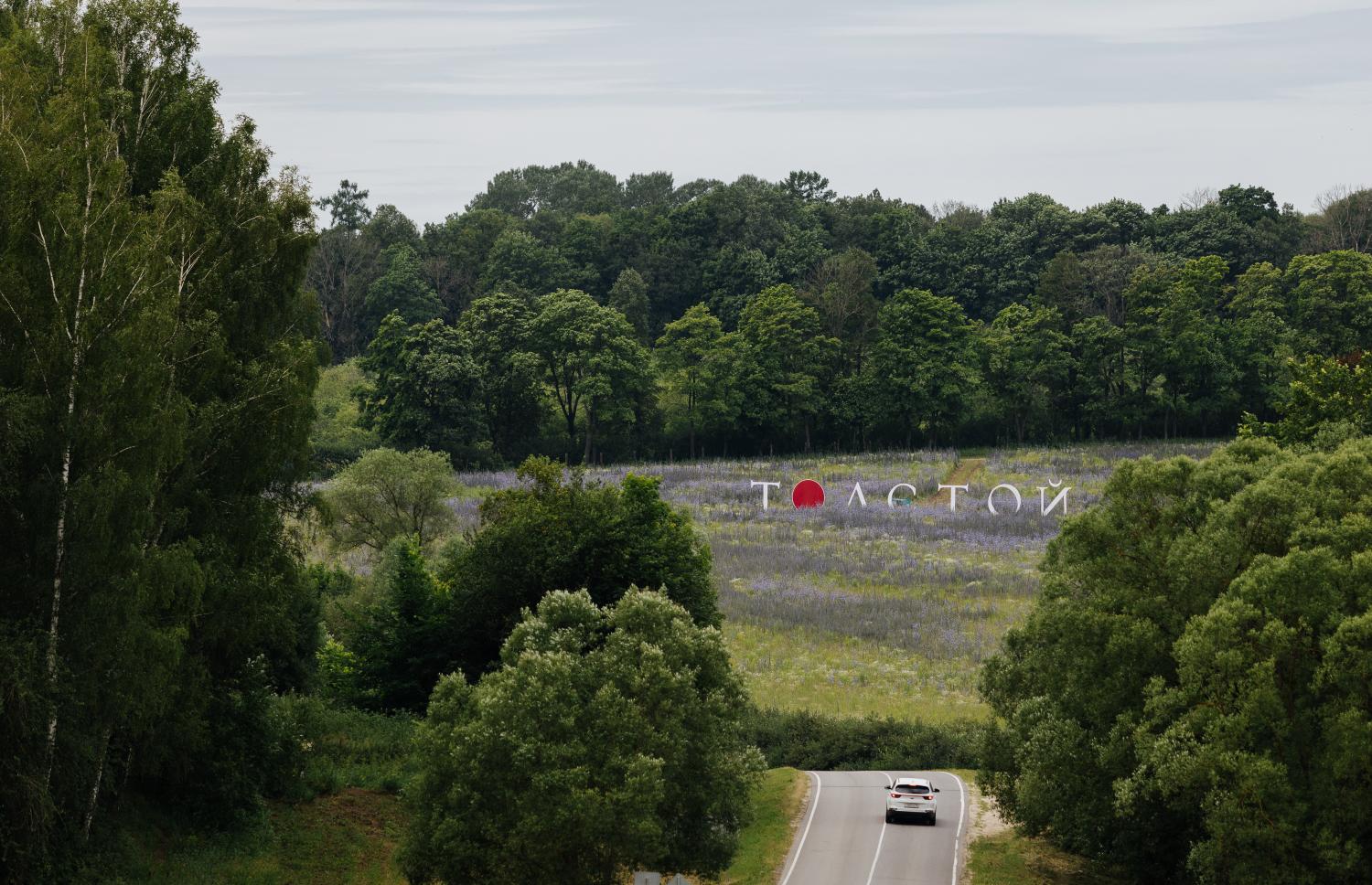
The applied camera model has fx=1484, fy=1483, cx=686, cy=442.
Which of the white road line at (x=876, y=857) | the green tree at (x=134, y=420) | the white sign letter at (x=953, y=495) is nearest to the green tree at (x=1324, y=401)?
the white road line at (x=876, y=857)

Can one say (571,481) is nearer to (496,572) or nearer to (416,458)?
(496,572)

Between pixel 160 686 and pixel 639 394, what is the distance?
280ft

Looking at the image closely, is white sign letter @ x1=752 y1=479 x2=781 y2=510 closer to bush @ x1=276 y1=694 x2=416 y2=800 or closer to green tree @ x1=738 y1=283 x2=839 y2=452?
green tree @ x1=738 y1=283 x2=839 y2=452

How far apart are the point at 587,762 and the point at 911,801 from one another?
13589 millimetres

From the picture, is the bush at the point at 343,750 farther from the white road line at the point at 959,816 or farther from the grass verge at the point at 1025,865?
the grass verge at the point at 1025,865

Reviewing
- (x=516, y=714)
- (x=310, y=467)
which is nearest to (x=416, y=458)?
(x=310, y=467)

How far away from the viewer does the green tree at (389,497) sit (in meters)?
64.1

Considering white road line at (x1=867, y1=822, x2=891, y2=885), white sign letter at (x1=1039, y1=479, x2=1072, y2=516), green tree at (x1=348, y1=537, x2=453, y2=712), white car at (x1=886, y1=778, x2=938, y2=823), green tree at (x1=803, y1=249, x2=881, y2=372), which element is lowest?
white road line at (x1=867, y1=822, x2=891, y2=885)

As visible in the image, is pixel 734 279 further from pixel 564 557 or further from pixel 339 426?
pixel 564 557

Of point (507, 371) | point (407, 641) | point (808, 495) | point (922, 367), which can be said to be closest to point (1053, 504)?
point (808, 495)

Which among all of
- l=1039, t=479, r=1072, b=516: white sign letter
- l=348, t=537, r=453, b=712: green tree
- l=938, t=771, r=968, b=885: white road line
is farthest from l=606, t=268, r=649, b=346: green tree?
l=938, t=771, r=968, b=885: white road line

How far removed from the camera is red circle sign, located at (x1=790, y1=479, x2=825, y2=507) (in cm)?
8888

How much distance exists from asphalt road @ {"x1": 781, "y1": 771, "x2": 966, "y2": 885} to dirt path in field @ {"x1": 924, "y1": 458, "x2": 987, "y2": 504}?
50.7 m

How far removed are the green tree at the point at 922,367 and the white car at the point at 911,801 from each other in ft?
229
